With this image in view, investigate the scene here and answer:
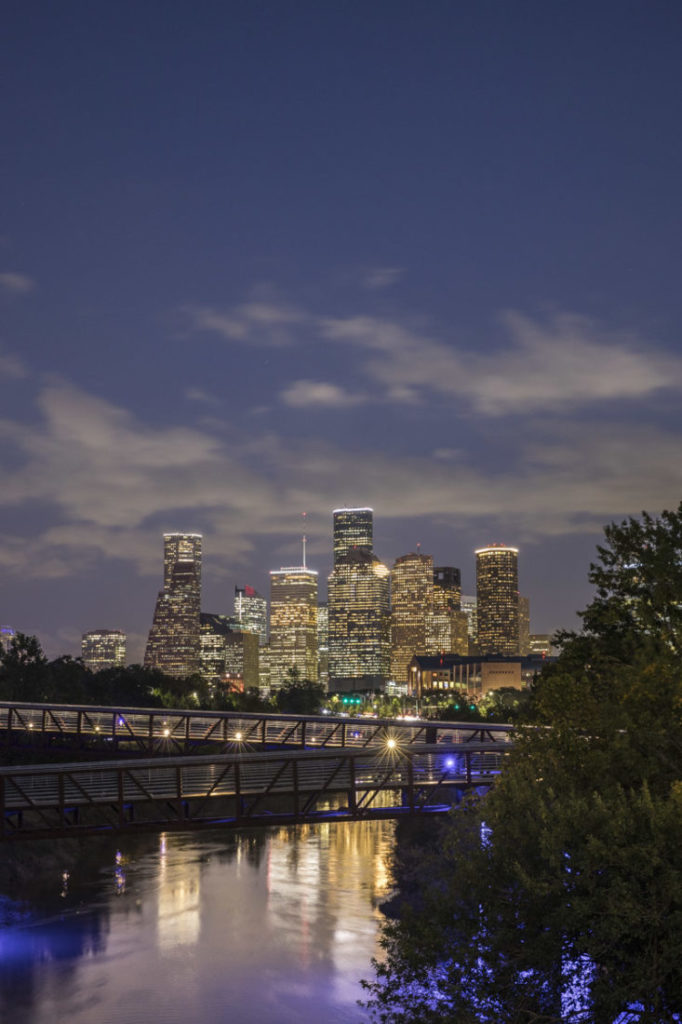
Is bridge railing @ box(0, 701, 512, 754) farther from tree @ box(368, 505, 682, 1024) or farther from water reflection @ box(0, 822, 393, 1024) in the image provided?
tree @ box(368, 505, 682, 1024)

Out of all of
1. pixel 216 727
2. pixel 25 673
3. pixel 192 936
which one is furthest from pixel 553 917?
pixel 25 673

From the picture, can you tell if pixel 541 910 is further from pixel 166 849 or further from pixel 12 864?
pixel 166 849

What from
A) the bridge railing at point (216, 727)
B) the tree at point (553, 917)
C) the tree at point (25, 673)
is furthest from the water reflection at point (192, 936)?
the tree at point (25, 673)

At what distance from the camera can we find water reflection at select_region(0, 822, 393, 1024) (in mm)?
54938

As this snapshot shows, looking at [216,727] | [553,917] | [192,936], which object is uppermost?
[553,917]

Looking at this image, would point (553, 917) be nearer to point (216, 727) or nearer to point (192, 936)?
point (192, 936)

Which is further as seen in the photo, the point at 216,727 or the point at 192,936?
the point at 216,727

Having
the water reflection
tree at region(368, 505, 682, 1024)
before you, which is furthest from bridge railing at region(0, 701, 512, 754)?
tree at region(368, 505, 682, 1024)

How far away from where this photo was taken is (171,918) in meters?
72.2

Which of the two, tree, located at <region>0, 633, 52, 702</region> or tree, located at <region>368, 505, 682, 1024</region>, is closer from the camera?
tree, located at <region>368, 505, 682, 1024</region>

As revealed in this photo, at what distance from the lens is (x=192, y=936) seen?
68.2m

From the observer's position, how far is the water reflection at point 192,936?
5494cm

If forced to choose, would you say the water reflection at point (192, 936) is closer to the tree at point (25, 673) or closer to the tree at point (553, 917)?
the tree at point (553, 917)

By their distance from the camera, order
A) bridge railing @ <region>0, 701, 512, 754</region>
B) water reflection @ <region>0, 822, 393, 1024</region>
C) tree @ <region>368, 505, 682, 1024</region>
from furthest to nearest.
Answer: bridge railing @ <region>0, 701, 512, 754</region>
water reflection @ <region>0, 822, 393, 1024</region>
tree @ <region>368, 505, 682, 1024</region>
